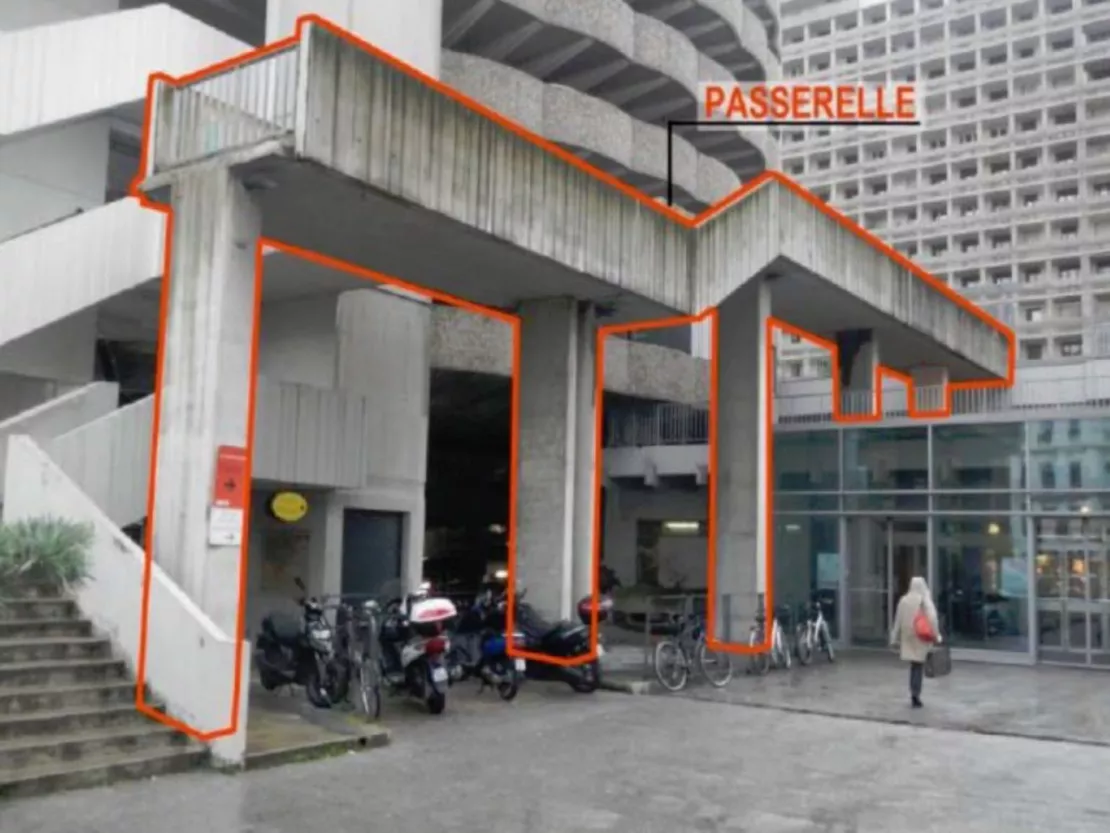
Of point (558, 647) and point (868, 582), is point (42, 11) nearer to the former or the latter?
point (558, 647)

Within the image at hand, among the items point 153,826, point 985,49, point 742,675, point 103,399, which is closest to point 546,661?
point 742,675

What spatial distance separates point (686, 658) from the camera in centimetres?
1438

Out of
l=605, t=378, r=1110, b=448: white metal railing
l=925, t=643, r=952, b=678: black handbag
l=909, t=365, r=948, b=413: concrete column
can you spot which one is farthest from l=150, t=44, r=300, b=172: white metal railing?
l=909, t=365, r=948, b=413: concrete column

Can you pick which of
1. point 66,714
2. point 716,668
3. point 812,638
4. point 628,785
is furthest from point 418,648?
point 812,638

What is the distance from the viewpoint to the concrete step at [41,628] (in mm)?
9344

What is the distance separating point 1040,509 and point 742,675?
21.2ft

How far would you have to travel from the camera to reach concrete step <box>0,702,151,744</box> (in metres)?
8.20

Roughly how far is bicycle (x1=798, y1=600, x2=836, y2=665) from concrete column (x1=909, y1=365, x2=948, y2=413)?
6667 mm

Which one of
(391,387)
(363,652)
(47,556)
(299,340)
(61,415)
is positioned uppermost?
(299,340)

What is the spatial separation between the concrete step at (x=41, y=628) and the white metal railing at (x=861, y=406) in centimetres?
1446

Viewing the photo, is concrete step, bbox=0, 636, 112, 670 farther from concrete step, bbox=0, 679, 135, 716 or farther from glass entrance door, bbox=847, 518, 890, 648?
glass entrance door, bbox=847, 518, 890, 648

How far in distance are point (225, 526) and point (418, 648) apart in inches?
108

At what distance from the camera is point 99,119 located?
15086 mm

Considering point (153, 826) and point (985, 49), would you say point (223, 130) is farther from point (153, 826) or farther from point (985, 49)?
point (985, 49)
